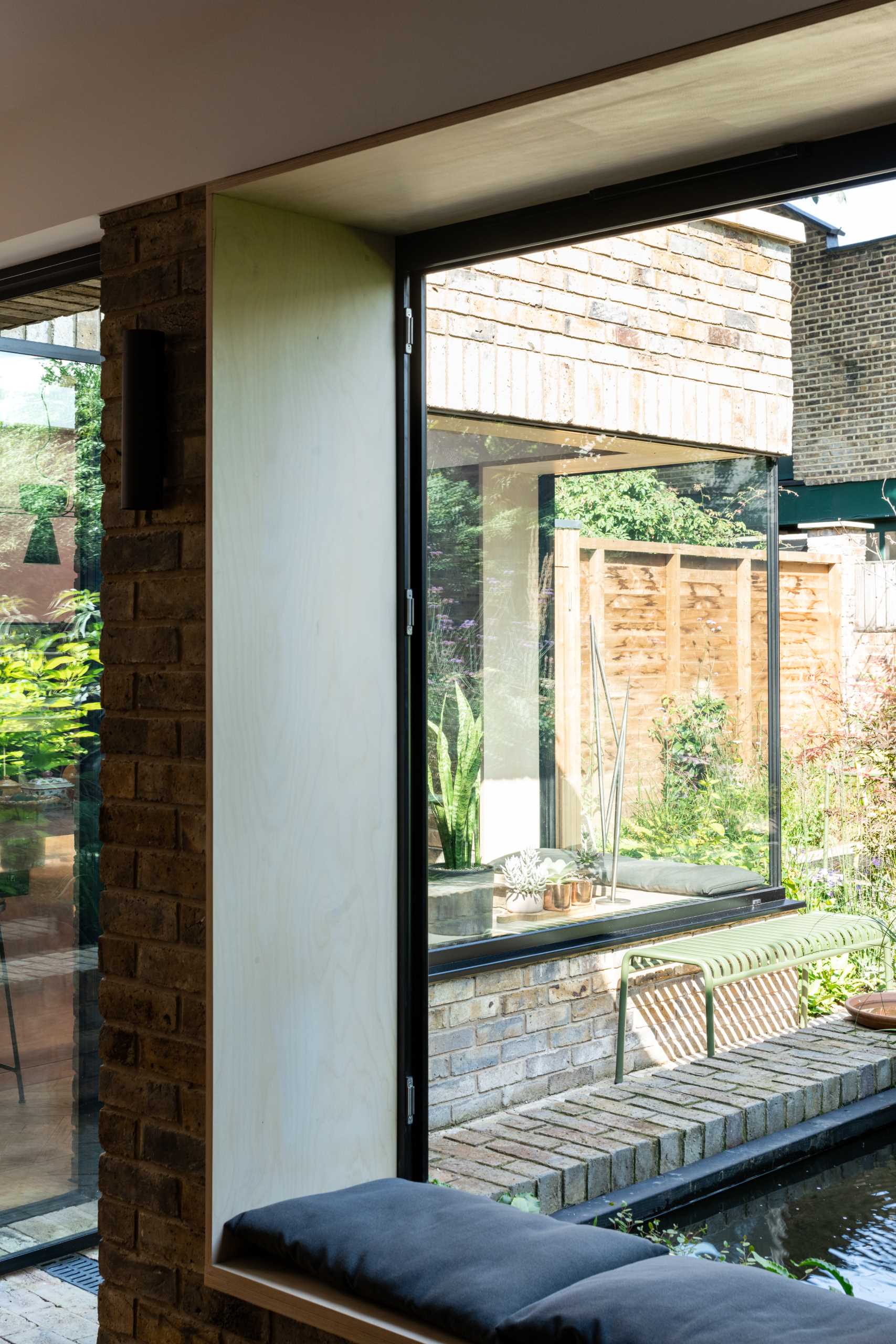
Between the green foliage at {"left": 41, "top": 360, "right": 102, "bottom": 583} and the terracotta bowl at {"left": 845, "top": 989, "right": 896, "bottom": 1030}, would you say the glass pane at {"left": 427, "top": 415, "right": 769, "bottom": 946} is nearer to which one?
the terracotta bowl at {"left": 845, "top": 989, "right": 896, "bottom": 1030}

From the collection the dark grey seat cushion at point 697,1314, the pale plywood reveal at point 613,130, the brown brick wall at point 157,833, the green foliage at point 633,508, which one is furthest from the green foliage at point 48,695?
the dark grey seat cushion at point 697,1314

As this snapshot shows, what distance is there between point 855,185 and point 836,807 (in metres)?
1.07

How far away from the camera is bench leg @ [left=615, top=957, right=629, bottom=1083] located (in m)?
3.10

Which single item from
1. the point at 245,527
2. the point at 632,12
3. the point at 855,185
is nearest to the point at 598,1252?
the point at 245,527

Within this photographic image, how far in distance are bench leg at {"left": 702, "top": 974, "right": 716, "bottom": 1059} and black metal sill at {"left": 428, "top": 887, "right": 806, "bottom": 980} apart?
0.14 metres

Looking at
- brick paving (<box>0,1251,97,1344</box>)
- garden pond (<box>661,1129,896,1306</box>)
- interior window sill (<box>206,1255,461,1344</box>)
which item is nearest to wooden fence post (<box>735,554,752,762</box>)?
garden pond (<box>661,1129,896,1306</box>)

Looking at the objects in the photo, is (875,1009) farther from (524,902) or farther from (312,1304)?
(312,1304)

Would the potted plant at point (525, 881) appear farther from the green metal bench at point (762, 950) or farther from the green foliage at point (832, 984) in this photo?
Result: the green foliage at point (832, 984)

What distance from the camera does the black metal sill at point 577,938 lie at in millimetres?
3031

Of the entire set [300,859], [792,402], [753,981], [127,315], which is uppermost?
[127,315]

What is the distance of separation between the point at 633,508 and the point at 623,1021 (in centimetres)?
116

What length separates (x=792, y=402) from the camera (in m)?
2.46

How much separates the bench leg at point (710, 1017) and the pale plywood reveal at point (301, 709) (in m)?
0.69

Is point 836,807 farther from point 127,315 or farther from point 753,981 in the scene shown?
point 127,315
